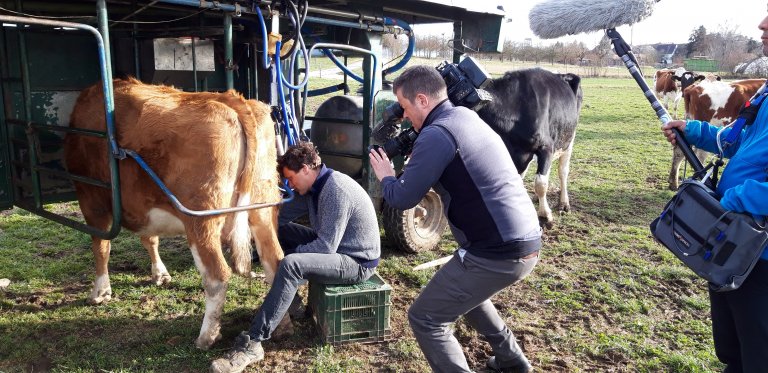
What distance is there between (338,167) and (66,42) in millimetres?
2499

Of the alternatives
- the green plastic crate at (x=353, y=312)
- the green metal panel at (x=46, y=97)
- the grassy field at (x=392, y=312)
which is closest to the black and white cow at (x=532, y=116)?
the grassy field at (x=392, y=312)

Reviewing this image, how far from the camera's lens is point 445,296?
2.77m

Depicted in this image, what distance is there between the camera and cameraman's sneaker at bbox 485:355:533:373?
3.31 m

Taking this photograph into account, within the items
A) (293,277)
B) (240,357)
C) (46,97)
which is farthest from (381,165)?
(46,97)

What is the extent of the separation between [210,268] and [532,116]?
13.0 ft

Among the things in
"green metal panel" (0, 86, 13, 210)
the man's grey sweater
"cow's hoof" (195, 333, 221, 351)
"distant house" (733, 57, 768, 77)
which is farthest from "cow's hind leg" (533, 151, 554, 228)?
"distant house" (733, 57, 768, 77)

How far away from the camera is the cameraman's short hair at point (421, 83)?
275 cm

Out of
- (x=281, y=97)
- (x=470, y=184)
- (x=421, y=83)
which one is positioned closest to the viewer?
(x=470, y=184)

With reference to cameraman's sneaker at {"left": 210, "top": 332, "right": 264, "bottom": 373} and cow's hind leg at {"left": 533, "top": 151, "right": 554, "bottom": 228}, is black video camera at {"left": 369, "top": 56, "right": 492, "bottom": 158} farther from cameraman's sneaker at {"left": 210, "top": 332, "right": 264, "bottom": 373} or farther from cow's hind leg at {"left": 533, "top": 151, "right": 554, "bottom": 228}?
cow's hind leg at {"left": 533, "top": 151, "right": 554, "bottom": 228}

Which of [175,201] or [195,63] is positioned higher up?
[195,63]

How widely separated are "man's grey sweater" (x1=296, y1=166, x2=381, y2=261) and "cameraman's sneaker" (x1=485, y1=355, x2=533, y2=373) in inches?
38.5

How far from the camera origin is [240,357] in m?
3.23

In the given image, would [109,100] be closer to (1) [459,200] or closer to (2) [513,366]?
(1) [459,200]

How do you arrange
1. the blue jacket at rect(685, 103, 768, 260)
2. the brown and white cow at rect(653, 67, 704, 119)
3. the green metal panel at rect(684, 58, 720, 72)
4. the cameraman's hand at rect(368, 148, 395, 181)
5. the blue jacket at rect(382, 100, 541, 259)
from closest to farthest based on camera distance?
the blue jacket at rect(685, 103, 768, 260), the blue jacket at rect(382, 100, 541, 259), the cameraman's hand at rect(368, 148, 395, 181), the brown and white cow at rect(653, 67, 704, 119), the green metal panel at rect(684, 58, 720, 72)
